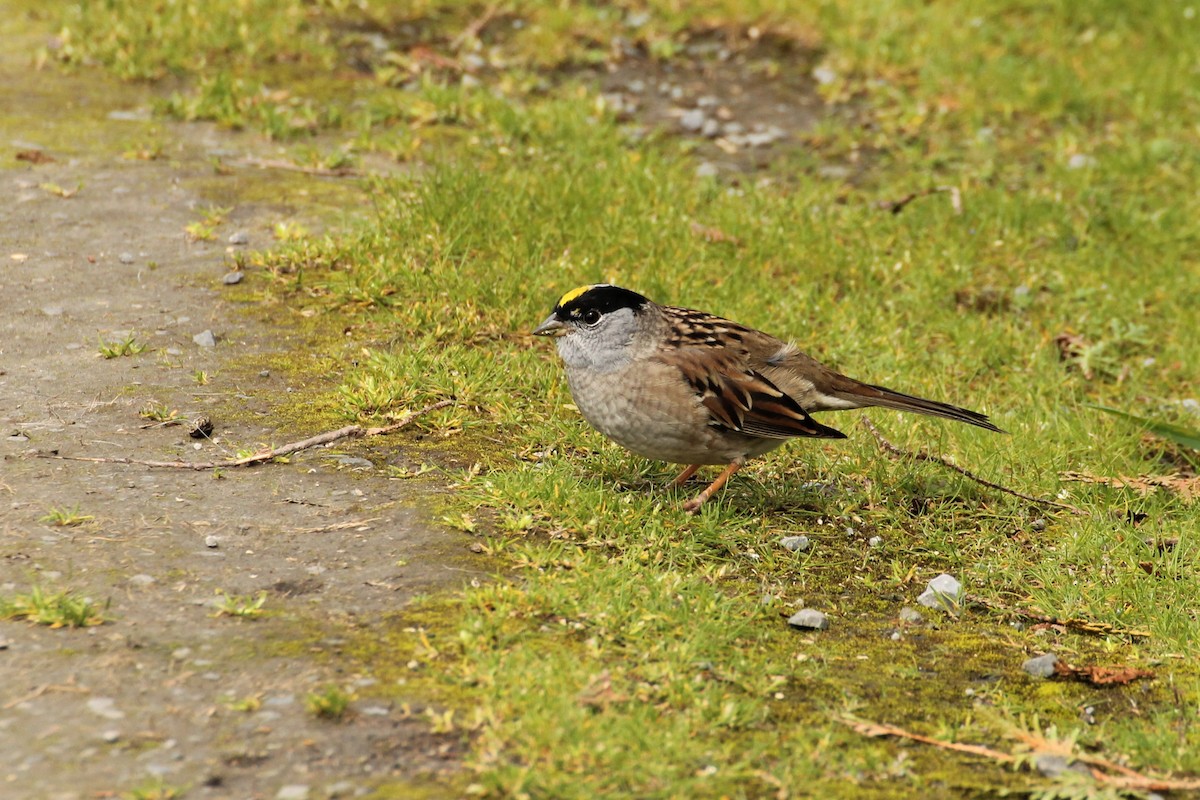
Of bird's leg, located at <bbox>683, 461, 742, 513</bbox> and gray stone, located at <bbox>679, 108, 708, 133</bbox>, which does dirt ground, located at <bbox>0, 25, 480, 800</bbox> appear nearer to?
bird's leg, located at <bbox>683, 461, 742, 513</bbox>

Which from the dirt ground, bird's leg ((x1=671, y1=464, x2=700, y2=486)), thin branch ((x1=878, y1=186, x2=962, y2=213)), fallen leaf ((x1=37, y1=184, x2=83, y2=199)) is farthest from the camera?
thin branch ((x1=878, y1=186, x2=962, y2=213))

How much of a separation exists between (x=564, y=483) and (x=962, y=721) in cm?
205

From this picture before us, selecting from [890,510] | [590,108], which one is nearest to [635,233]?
[590,108]

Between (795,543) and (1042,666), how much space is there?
1257mm

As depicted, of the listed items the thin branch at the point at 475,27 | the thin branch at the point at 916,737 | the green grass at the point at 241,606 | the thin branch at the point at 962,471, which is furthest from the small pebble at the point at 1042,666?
the thin branch at the point at 475,27

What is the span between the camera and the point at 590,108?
35.1 feet

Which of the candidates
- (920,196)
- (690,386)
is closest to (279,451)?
(690,386)

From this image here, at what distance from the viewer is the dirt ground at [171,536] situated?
13.8 feet

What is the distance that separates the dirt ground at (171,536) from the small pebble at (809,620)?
1.29 metres

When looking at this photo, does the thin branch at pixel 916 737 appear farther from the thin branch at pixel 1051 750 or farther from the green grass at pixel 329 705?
the green grass at pixel 329 705

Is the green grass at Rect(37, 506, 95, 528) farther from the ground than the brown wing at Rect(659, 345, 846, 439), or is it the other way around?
the brown wing at Rect(659, 345, 846, 439)

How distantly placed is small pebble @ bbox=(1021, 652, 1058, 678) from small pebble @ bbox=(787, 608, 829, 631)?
0.79 m

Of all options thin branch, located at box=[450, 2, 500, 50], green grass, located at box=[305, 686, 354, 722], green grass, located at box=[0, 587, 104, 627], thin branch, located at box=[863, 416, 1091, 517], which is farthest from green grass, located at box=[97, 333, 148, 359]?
thin branch, located at box=[450, 2, 500, 50]

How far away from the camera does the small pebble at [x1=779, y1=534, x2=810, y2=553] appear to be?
19.8ft
